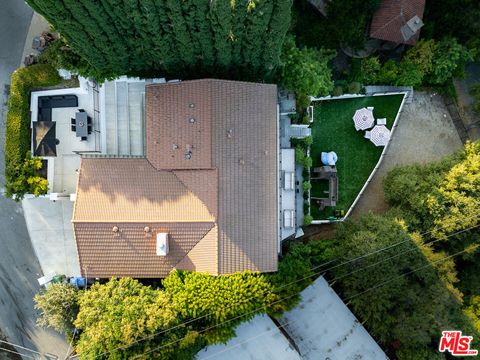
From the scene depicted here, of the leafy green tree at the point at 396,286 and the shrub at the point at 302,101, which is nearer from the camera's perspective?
the leafy green tree at the point at 396,286

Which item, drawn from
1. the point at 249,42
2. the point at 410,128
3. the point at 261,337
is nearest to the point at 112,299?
the point at 261,337

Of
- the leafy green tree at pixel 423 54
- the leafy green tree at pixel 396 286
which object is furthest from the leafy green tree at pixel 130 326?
the leafy green tree at pixel 423 54

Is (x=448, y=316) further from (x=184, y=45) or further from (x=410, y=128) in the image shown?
(x=184, y=45)

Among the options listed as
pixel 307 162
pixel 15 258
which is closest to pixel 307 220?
pixel 307 162

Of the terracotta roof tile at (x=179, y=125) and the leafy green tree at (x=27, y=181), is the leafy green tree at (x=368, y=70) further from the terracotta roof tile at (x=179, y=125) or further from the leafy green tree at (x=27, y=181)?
the leafy green tree at (x=27, y=181)

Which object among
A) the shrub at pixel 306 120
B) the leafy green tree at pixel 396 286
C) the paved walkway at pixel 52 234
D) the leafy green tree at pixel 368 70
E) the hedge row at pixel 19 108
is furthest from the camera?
the leafy green tree at pixel 368 70
